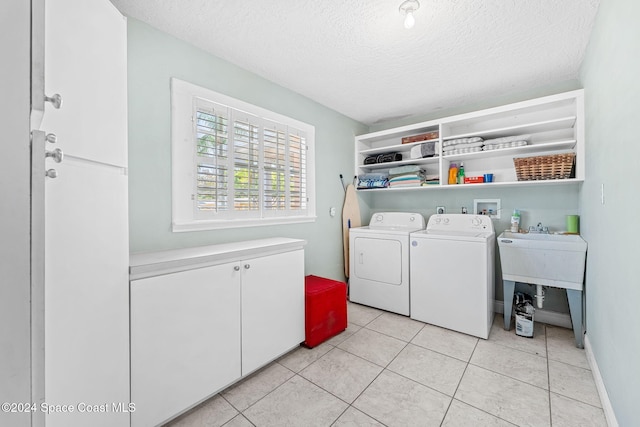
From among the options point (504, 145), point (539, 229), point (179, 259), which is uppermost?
point (504, 145)

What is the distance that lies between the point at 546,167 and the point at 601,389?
1.63m

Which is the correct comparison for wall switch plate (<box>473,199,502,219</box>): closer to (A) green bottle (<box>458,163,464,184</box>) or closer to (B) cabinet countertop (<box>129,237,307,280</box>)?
(A) green bottle (<box>458,163,464,184</box>)

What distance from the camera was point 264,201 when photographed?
7.94ft

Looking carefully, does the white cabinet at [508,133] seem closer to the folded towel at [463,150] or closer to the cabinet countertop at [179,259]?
the folded towel at [463,150]

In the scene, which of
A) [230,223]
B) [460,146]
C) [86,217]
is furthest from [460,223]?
[86,217]

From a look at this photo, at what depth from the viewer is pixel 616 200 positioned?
1.28m

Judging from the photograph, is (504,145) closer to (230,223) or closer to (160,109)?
(230,223)

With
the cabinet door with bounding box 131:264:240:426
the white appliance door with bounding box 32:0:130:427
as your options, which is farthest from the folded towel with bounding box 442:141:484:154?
the white appliance door with bounding box 32:0:130:427

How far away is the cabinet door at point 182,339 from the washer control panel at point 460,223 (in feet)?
7.61

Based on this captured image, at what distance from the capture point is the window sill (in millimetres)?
1838

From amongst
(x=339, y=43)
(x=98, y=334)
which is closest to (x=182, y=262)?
(x=98, y=334)

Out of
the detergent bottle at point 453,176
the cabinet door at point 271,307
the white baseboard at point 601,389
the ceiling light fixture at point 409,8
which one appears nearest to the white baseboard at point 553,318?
the white baseboard at point 601,389

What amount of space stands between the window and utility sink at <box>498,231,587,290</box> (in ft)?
6.37

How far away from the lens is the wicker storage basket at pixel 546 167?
2182 mm
